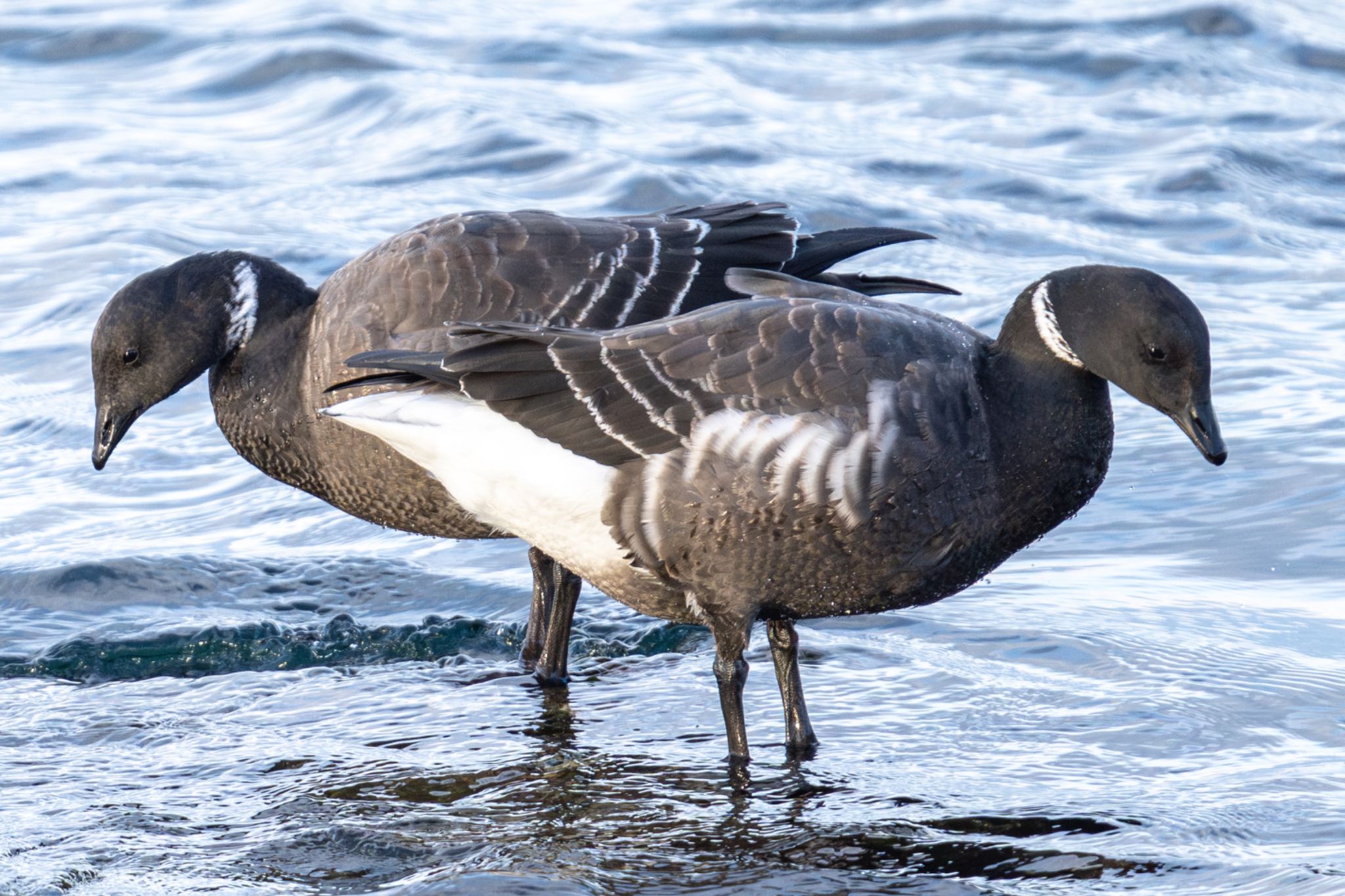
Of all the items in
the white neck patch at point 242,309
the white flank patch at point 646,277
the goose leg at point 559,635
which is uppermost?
the white flank patch at point 646,277

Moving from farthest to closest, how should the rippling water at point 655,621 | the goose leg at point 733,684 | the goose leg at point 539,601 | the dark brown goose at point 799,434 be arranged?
1. the goose leg at point 539,601
2. the goose leg at point 733,684
3. the dark brown goose at point 799,434
4. the rippling water at point 655,621

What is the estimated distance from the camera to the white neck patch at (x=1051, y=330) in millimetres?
Result: 6055

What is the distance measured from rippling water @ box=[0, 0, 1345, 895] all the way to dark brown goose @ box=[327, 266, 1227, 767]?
83 cm

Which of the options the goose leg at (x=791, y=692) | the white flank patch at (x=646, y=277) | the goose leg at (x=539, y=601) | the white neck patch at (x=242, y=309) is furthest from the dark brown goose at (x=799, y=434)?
the white neck patch at (x=242, y=309)

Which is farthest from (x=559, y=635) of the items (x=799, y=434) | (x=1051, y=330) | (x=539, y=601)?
(x=1051, y=330)

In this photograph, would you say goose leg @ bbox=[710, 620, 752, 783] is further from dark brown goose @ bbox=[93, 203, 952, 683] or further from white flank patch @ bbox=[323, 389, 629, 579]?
dark brown goose @ bbox=[93, 203, 952, 683]

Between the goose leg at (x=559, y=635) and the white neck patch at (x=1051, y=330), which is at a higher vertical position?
the white neck patch at (x=1051, y=330)

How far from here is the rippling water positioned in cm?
567

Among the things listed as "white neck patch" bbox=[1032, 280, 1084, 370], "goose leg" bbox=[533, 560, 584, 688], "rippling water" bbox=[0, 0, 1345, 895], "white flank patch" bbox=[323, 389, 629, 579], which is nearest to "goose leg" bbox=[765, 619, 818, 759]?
"rippling water" bbox=[0, 0, 1345, 895]

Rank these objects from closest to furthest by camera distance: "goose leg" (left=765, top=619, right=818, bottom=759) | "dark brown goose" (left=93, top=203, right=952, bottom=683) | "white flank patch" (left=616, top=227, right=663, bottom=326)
Result: 1. "goose leg" (left=765, top=619, right=818, bottom=759)
2. "dark brown goose" (left=93, top=203, right=952, bottom=683)
3. "white flank patch" (left=616, top=227, right=663, bottom=326)

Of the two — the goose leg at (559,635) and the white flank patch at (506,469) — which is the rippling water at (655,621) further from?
the white flank patch at (506,469)

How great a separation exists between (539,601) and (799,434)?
7.42ft

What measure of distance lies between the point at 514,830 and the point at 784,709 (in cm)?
123

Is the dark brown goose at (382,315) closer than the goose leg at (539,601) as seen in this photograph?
Yes
